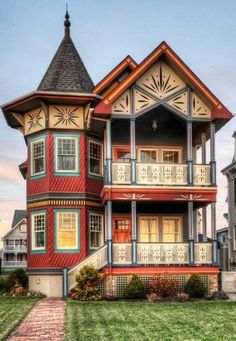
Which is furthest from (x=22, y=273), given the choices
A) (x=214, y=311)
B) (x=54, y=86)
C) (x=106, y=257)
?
(x=214, y=311)

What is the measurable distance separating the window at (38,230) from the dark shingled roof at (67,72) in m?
5.66

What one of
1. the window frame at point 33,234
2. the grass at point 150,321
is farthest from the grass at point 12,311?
the window frame at point 33,234

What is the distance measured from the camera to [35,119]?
26.6 m

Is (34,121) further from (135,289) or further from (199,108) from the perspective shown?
(135,289)

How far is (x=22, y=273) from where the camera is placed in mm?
28047

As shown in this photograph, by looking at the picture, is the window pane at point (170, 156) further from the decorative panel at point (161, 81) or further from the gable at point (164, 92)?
the decorative panel at point (161, 81)

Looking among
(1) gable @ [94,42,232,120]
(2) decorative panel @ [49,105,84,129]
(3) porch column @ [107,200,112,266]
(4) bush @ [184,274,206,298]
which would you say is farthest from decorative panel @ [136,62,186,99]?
(4) bush @ [184,274,206,298]

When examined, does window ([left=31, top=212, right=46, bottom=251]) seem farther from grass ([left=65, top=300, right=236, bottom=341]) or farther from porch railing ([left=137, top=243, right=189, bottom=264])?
grass ([left=65, top=300, right=236, bottom=341])

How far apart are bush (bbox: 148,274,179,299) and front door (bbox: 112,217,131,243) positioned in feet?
14.8

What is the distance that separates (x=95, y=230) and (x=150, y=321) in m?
11.0

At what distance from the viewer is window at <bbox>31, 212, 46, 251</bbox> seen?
25806 mm

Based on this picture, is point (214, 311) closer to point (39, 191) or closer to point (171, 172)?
point (171, 172)

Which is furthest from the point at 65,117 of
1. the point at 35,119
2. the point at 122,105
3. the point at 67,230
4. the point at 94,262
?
the point at 94,262

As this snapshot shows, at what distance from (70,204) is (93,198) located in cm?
113
